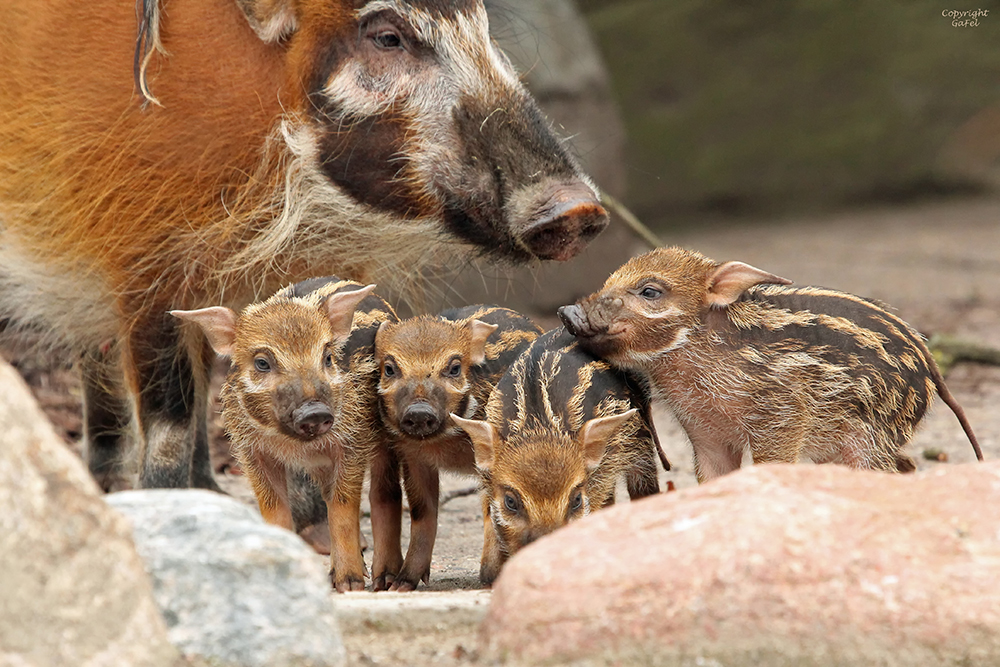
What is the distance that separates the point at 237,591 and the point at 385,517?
1.47 metres

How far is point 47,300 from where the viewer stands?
4.96 m

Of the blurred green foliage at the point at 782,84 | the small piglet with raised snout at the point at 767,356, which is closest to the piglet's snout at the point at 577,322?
the small piglet with raised snout at the point at 767,356

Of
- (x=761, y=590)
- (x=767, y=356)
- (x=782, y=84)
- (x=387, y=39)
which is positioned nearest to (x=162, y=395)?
(x=387, y=39)

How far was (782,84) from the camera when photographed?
11883 mm

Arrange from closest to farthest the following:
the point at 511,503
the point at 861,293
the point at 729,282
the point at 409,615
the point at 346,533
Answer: the point at 409,615, the point at 511,503, the point at 346,533, the point at 729,282, the point at 861,293

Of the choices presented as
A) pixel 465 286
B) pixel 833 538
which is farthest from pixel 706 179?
pixel 833 538

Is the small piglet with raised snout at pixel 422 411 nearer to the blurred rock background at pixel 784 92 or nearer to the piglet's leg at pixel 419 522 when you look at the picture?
the piglet's leg at pixel 419 522

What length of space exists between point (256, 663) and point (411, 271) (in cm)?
262

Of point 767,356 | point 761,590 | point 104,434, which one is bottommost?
point 104,434

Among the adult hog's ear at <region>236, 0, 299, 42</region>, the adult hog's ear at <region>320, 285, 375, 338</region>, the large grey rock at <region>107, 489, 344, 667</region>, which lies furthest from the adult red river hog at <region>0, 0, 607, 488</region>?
the large grey rock at <region>107, 489, 344, 667</region>

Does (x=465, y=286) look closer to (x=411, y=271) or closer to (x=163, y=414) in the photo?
(x=411, y=271)

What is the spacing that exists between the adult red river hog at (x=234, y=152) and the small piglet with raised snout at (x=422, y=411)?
54 centimetres

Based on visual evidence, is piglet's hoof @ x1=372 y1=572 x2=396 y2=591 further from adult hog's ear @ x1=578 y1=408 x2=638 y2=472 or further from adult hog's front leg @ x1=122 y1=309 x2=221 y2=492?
adult hog's front leg @ x1=122 y1=309 x2=221 y2=492

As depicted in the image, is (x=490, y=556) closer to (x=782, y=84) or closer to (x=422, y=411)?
(x=422, y=411)
